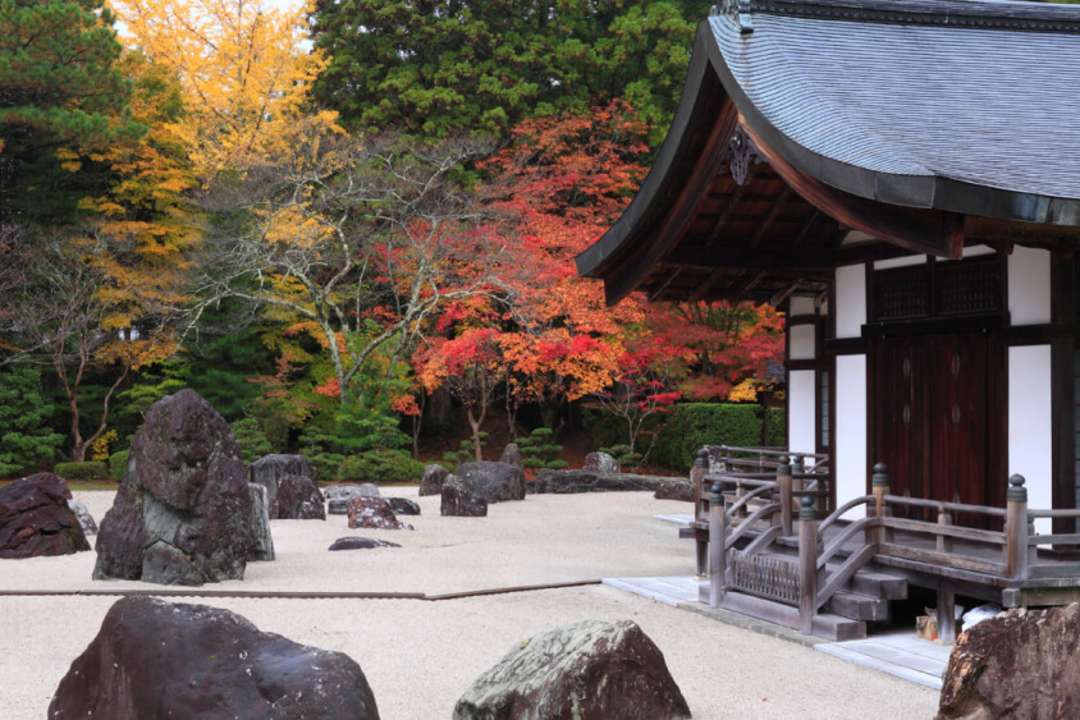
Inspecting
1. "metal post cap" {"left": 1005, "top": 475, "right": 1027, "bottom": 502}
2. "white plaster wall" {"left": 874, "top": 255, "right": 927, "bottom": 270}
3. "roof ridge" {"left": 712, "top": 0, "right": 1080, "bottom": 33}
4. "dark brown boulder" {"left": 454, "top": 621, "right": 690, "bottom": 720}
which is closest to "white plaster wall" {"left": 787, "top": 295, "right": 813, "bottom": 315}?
"white plaster wall" {"left": 874, "top": 255, "right": 927, "bottom": 270}

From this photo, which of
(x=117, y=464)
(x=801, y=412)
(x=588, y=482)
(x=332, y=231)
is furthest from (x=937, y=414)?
(x=117, y=464)

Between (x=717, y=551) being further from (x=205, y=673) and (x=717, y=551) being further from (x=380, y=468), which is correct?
(x=380, y=468)

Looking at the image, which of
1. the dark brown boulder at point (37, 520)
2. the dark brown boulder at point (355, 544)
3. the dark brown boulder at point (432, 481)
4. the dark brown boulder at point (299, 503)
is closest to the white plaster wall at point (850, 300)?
the dark brown boulder at point (355, 544)

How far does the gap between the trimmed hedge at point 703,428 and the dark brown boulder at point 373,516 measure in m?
12.3

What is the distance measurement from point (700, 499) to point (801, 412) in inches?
91.3

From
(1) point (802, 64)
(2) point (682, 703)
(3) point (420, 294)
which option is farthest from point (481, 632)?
(3) point (420, 294)

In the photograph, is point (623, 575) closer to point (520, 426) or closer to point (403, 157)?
point (403, 157)

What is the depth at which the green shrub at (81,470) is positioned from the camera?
22.8 metres

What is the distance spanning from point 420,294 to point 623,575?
1524cm

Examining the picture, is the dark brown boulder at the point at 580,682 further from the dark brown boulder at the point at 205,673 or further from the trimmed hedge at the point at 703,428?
the trimmed hedge at the point at 703,428

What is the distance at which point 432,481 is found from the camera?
20766 mm

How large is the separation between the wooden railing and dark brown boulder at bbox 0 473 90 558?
718 centimetres

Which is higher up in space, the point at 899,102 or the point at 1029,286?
the point at 899,102

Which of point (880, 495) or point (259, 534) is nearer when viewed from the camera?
point (880, 495)
